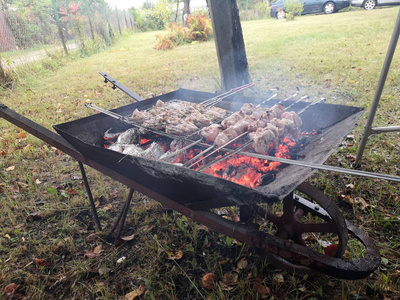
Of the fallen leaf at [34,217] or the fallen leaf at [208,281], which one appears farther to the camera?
the fallen leaf at [34,217]

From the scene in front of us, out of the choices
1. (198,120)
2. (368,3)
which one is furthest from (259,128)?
(368,3)

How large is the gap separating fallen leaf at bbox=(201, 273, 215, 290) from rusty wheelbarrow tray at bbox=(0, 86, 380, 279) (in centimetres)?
54

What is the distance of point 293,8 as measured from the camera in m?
15.8

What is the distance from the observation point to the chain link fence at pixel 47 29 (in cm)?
976

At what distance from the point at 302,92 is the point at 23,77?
9.02 meters

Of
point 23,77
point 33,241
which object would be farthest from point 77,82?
point 33,241

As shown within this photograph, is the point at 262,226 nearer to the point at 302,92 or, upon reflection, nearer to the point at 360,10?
the point at 302,92

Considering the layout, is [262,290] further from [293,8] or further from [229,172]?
[293,8]

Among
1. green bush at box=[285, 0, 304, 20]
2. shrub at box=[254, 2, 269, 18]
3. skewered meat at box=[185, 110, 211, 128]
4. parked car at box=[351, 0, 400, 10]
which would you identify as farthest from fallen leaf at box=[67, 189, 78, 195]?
shrub at box=[254, 2, 269, 18]

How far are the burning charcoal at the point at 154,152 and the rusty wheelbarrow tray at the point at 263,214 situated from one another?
1.55 ft

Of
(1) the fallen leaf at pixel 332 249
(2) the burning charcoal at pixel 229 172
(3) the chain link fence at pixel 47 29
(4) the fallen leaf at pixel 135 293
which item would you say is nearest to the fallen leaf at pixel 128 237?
(4) the fallen leaf at pixel 135 293

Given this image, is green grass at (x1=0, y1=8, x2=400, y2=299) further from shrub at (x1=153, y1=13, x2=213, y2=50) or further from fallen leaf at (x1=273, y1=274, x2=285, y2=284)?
shrub at (x1=153, y1=13, x2=213, y2=50)

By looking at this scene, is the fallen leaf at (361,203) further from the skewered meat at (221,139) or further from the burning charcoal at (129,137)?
the burning charcoal at (129,137)

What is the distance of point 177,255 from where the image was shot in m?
2.46
